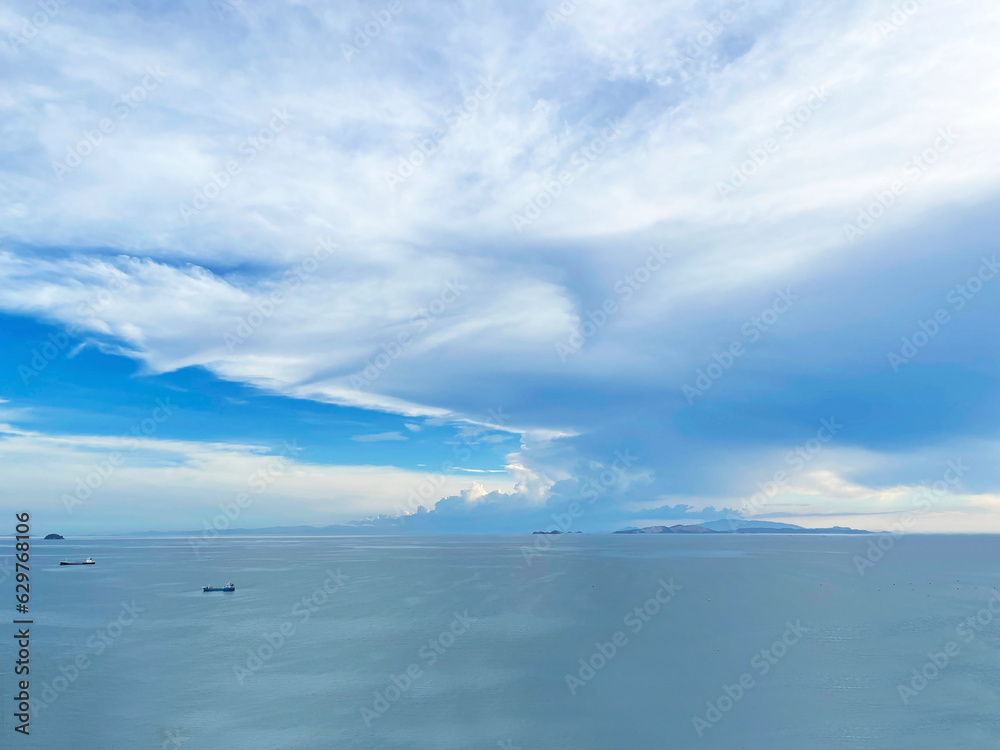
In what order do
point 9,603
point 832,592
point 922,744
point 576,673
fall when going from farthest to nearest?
1. point 832,592
2. point 9,603
3. point 576,673
4. point 922,744

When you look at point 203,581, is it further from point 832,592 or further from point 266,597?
point 832,592

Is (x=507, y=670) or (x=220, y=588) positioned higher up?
(x=507, y=670)

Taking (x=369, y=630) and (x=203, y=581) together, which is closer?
(x=369, y=630)

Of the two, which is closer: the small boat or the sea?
the sea

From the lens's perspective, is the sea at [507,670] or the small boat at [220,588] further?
the small boat at [220,588]

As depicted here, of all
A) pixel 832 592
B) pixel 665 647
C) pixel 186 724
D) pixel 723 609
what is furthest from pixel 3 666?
pixel 832 592

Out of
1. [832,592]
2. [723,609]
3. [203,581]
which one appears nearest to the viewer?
[723,609]

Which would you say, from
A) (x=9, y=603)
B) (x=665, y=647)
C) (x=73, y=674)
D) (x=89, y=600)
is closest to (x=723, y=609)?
(x=665, y=647)

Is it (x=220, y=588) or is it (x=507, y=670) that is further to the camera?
(x=220, y=588)
